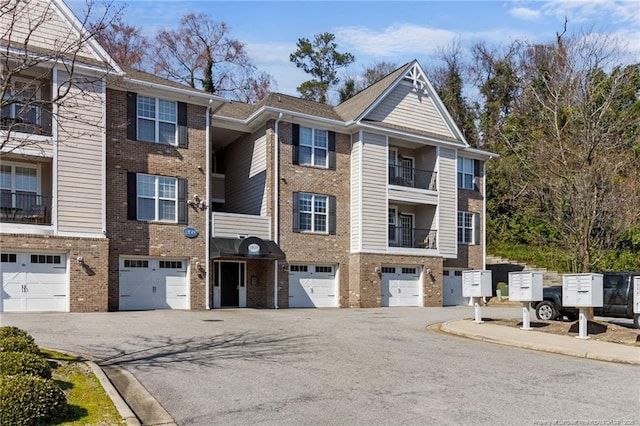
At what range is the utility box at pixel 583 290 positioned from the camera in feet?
44.1

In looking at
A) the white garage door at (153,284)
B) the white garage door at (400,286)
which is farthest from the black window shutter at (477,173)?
the white garage door at (153,284)

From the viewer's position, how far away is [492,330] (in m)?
15.2

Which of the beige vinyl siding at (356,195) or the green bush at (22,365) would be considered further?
the beige vinyl siding at (356,195)

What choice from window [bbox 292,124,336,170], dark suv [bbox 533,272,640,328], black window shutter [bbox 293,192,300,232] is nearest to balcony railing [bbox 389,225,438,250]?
window [bbox 292,124,336,170]

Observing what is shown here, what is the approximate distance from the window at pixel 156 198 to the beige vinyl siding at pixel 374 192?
822cm

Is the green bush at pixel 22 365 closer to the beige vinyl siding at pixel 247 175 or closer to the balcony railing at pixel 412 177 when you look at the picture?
the beige vinyl siding at pixel 247 175

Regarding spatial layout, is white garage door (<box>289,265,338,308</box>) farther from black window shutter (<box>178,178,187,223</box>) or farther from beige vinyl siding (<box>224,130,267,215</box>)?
black window shutter (<box>178,178,187,223</box>)

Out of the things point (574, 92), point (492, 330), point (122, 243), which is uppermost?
point (574, 92)

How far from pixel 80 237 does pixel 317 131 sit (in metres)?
11.2

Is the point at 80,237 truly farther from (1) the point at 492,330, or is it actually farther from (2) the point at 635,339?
(2) the point at 635,339

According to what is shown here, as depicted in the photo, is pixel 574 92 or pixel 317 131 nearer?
pixel 574 92

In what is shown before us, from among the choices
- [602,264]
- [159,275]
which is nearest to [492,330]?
A: [159,275]

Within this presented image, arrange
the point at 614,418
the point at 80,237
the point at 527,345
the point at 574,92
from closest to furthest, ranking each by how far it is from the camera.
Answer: the point at 614,418, the point at 527,345, the point at 574,92, the point at 80,237

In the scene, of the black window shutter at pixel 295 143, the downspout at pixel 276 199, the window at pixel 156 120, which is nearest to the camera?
the window at pixel 156 120
